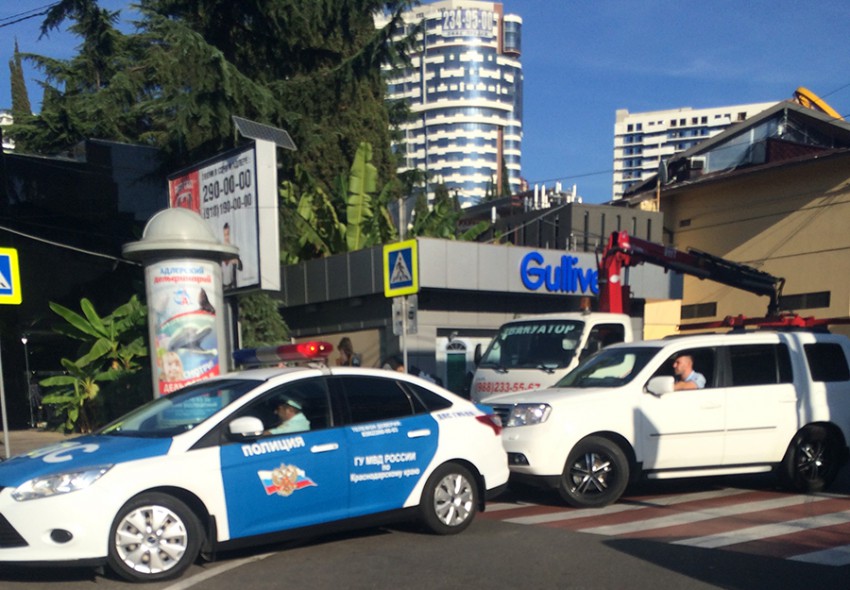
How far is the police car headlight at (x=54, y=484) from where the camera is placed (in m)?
5.93

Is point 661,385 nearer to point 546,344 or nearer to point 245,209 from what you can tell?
point 546,344

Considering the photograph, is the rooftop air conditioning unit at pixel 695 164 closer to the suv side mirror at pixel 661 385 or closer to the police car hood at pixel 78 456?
the suv side mirror at pixel 661 385

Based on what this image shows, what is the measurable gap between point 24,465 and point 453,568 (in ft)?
10.8

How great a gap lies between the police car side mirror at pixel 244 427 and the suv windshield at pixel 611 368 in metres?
4.41

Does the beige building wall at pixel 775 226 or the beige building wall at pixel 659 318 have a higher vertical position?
the beige building wall at pixel 775 226

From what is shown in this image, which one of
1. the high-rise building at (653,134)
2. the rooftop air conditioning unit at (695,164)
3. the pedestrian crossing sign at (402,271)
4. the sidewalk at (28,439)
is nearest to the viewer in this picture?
the pedestrian crossing sign at (402,271)

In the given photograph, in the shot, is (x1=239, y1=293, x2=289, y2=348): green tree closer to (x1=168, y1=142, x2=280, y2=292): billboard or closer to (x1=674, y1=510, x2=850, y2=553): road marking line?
(x1=168, y1=142, x2=280, y2=292): billboard

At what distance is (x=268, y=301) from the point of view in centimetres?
2012

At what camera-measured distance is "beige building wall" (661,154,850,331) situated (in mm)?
27234

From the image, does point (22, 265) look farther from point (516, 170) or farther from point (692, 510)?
point (516, 170)

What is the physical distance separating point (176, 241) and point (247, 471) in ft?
21.4

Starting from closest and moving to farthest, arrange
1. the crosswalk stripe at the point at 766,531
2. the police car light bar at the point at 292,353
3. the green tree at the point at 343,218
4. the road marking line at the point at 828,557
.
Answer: the road marking line at the point at 828,557 < the crosswalk stripe at the point at 766,531 < the police car light bar at the point at 292,353 < the green tree at the point at 343,218

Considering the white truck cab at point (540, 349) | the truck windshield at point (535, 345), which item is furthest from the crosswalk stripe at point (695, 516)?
the truck windshield at point (535, 345)

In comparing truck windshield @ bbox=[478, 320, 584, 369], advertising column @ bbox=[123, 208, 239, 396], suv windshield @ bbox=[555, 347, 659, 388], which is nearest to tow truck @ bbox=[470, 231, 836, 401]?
truck windshield @ bbox=[478, 320, 584, 369]
